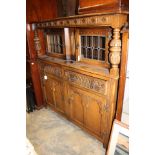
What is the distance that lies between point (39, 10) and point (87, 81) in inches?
65.8

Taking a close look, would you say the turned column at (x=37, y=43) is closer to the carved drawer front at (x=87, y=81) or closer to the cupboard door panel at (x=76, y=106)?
the carved drawer front at (x=87, y=81)

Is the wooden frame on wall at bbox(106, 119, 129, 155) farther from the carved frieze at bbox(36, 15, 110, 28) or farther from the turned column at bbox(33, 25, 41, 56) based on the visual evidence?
the turned column at bbox(33, 25, 41, 56)

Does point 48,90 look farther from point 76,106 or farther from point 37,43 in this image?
point 37,43

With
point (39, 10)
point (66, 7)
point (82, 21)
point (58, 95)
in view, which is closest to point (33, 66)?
point (58, 95)

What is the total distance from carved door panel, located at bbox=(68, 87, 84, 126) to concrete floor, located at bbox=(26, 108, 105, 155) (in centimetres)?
23

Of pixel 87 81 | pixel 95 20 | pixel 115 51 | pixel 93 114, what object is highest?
pixel 95 20

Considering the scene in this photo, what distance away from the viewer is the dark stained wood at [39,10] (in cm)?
244

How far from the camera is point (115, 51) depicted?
1464 mm

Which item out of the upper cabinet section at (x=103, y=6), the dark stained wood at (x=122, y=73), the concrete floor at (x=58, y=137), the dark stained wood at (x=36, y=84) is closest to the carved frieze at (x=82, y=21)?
the upper cabinet section at (x=103, y=6)

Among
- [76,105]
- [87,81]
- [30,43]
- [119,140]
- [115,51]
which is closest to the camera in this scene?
[115,51]

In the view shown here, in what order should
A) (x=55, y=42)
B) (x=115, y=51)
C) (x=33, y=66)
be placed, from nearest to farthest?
(x=115, y=51) < (x=55, y=42) < (x=33, y=66)

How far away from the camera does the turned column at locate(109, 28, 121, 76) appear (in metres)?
1.42
